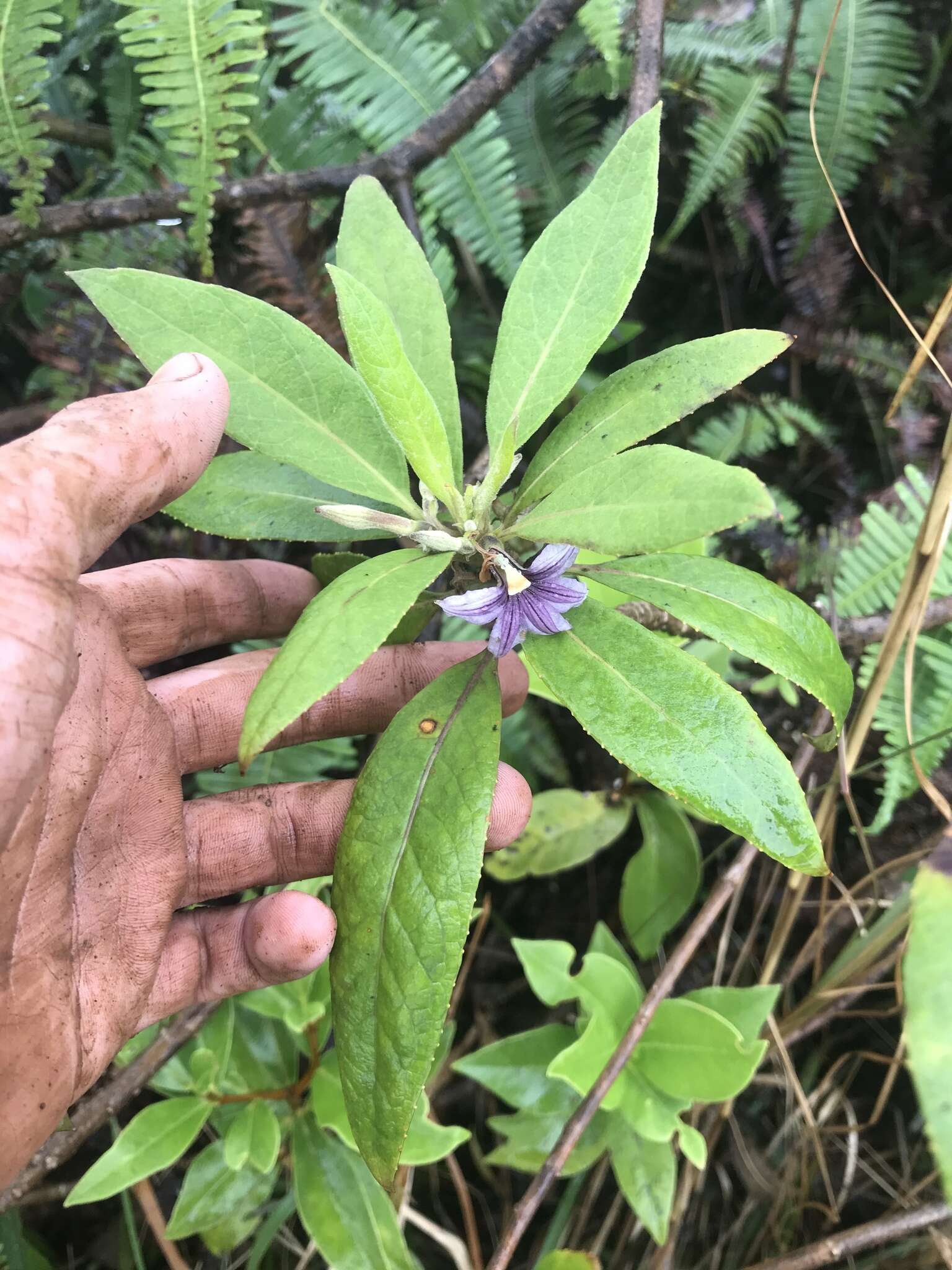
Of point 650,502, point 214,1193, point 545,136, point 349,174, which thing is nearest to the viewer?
point 650,502

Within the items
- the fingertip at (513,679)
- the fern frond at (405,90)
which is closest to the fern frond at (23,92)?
the fern frond at (405,90)

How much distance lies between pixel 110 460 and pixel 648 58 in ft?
5.40

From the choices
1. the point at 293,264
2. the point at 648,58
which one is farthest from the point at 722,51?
the point at 293,264

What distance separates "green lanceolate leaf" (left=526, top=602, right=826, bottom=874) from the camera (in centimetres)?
125

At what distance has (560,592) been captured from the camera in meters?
1.45

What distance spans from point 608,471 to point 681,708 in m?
0.41

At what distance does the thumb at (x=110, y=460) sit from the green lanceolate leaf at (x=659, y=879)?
1.59 m

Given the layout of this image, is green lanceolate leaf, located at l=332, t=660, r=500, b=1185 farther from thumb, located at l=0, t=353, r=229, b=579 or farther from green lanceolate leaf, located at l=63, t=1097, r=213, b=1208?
green lanceolate leaf, located at l=63, t=1097, r=213, b=1208

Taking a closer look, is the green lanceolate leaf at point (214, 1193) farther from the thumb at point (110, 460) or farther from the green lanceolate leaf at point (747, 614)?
the green lanceolate leaf at point (747, 614)

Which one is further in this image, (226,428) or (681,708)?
(226,428)

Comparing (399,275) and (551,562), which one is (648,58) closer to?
(399,275)

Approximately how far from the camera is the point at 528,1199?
67.4 inches

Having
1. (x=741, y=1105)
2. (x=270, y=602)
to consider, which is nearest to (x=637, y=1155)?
(x=741, y=1105)

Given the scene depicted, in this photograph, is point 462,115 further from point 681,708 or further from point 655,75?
point 681,708
